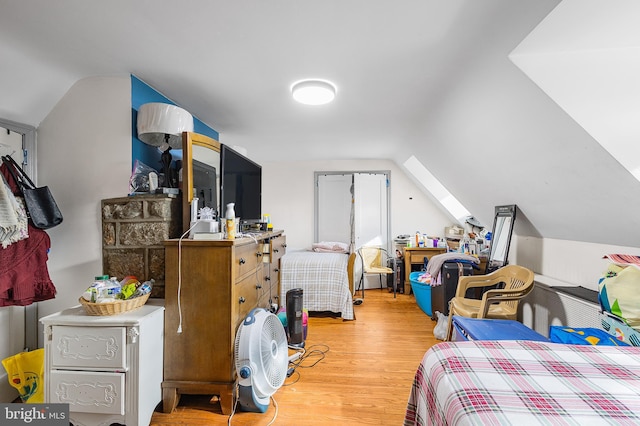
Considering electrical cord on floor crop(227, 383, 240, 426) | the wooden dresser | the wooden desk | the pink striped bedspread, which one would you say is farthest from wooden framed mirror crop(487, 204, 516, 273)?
electrical cord on floor crop(227, 383, 240, 426)

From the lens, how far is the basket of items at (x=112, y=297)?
156 centimetres

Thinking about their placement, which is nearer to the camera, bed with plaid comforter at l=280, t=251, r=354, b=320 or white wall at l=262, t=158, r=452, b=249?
bed with plaid comforter at l=280, t=251, r=354, b=320

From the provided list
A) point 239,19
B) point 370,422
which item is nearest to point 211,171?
point 239,19

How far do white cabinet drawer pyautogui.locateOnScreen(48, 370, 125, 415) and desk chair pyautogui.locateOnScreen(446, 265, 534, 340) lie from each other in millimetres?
2473

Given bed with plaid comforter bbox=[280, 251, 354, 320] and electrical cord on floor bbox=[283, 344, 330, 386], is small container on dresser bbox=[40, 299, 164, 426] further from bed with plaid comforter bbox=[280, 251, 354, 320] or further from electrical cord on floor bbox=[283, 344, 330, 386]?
bed with plaid comforter bbox=[280, 251, 354, 320]

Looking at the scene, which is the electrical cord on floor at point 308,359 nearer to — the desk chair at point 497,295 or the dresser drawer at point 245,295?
the dresser drawer at point 245,295

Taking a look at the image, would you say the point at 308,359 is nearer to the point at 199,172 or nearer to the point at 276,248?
the point at 276,248

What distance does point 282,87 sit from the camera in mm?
2268

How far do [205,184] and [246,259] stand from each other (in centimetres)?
70

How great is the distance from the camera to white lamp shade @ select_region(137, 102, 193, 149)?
2.00 metres

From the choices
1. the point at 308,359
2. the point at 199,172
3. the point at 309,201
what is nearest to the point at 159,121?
the point at 199,172

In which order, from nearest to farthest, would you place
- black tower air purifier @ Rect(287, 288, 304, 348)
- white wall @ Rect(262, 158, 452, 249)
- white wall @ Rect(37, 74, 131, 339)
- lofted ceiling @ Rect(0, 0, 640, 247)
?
lofted ceiling @ Rect(0, 0, 640, 247), white wall @ Rect(37, 74, 131, 339), black tower air purifier @ Rect(287, 288, 304, 348), white wall @ Rect(262, 158, 452, 249)

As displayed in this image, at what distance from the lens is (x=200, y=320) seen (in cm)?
174

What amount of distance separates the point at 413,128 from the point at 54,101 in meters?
3.26
